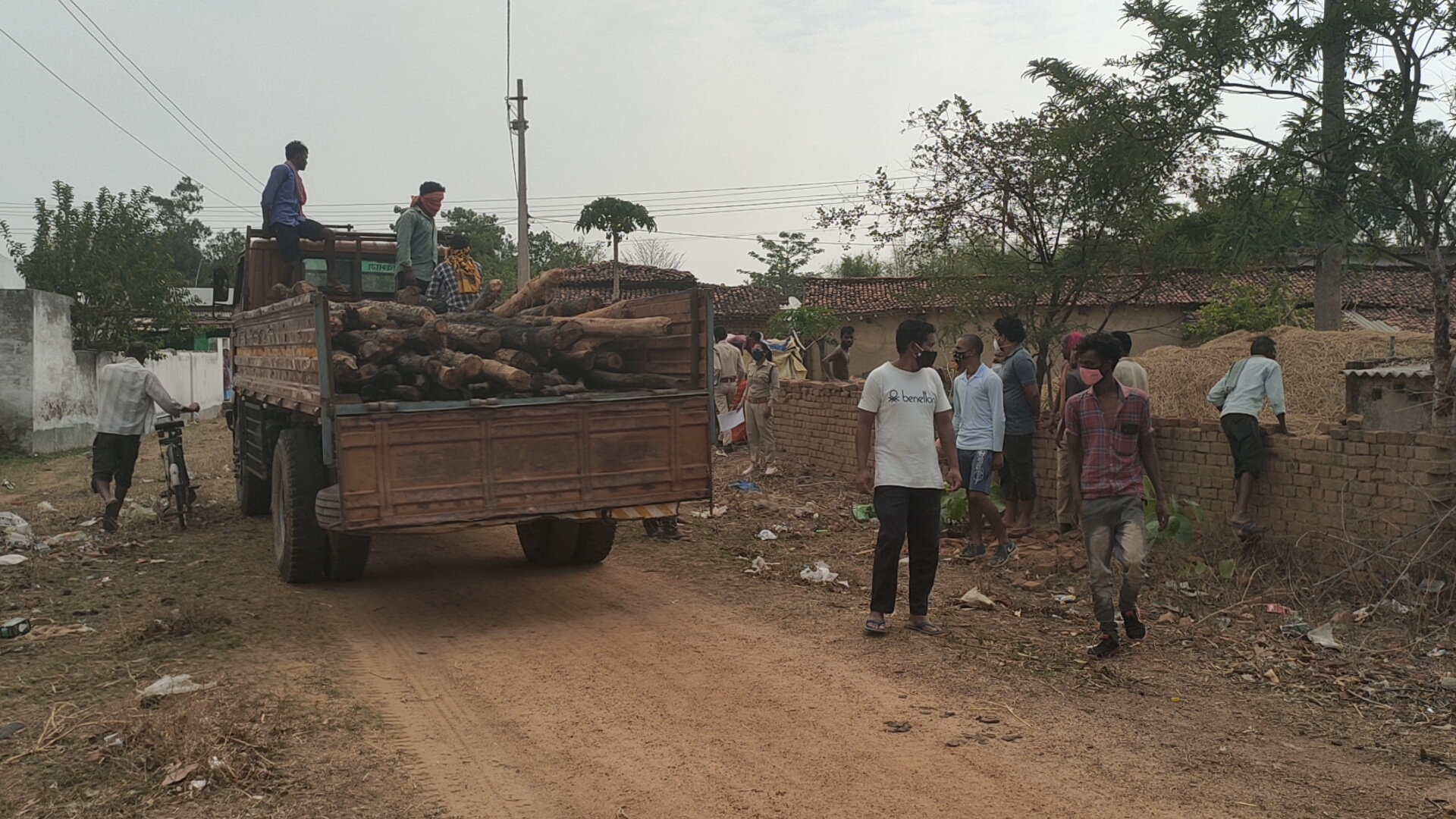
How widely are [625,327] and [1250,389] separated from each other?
433 centimetres

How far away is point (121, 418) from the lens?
10.3 m

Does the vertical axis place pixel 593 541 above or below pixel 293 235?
below

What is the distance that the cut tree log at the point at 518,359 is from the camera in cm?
704

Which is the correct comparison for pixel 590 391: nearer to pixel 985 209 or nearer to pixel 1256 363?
pixel 1256 363

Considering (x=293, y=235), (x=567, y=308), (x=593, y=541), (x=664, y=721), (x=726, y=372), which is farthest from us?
(x=726, y=372)

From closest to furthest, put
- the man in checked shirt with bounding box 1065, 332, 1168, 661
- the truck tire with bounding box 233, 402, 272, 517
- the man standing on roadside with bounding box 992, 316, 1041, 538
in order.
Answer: the man in checked shirt with bounding box 1065, 332, 1168, 661 → the man standing on roadside with bounding box 992, 316, 1041, 538 → the truck tire with bounding box 233, 402, 272, 517

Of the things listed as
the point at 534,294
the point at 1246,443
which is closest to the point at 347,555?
the point at 534,294

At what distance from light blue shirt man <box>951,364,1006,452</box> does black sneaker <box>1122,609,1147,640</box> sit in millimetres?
2265

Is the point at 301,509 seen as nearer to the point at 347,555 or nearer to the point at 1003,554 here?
the point at 347,555

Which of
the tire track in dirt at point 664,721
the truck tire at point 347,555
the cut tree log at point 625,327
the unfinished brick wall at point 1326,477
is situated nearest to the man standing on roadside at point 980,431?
the unfinished brick wall at point 1326,477

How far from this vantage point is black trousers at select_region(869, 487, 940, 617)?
629cm

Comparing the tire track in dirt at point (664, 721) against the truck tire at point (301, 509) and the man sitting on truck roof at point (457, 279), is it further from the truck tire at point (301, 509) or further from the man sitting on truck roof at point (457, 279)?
the man sitting on truck roof at point (457, 279)

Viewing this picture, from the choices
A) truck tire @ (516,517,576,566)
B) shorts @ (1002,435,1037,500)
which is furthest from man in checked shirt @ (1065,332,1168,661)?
truck tire @ (516,517,576,566)

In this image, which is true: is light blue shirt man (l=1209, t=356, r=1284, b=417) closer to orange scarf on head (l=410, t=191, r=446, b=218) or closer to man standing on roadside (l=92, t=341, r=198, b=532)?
orange scarf on head (l=410, t=191, r=446, b=218)
